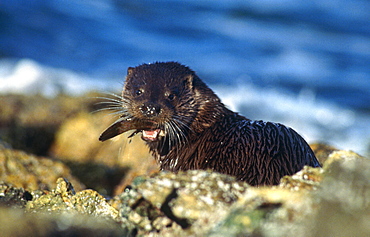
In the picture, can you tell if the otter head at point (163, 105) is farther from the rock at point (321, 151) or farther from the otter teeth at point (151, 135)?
the rock at point (321, 151)

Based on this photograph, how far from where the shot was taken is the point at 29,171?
5.30 metres

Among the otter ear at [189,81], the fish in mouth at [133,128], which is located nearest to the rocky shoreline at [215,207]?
the fish in mouth at [133,128]

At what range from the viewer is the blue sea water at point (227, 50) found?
12203mm

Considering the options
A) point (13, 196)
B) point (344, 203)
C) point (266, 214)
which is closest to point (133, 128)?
point (13, 196)

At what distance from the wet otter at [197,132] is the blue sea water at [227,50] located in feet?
22.6

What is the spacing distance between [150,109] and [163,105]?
15 centimetres

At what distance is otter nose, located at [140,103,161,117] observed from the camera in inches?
155

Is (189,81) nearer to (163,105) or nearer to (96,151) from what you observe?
(163,105)

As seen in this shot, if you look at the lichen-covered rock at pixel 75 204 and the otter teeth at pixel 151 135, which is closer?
the lichen-covered rock at pixel 75 204

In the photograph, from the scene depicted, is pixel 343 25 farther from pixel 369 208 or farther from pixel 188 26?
pixel 369 208

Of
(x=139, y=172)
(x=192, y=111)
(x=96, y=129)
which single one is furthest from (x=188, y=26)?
(x=192, y=111)

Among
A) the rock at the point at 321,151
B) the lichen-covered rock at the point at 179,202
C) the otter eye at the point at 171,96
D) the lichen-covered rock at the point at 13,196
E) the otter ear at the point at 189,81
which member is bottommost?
the lichen-covered rock at the point at 13,196

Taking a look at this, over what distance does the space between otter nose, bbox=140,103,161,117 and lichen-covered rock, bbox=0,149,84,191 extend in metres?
1.89

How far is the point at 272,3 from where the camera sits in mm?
17141
